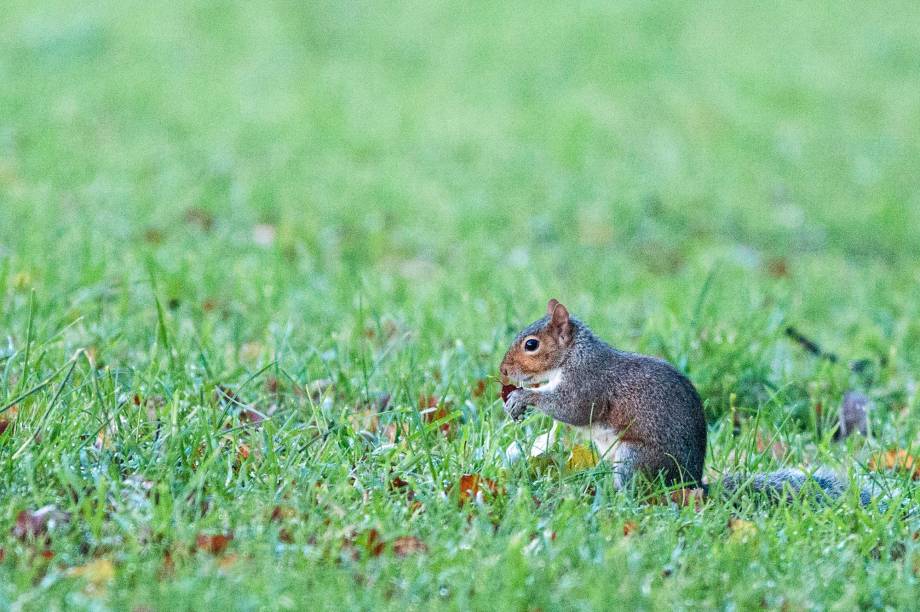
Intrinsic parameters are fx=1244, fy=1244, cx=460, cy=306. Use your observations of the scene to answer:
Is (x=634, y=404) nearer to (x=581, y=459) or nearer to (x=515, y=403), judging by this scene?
(x=581, y=459)

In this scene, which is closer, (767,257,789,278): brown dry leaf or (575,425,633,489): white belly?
(575,425,633,489): white belly

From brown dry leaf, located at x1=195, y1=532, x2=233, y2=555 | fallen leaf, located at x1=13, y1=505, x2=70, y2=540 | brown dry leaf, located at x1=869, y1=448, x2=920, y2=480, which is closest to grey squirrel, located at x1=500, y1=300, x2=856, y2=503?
brown dry leaf, located at x1=869, y1=448, x2=920, y2=480

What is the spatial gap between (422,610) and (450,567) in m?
0.16

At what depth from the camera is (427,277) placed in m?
6.09

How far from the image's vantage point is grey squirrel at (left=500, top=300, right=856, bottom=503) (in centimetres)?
323

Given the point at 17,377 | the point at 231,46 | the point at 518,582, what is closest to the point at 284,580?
the point at 518,582

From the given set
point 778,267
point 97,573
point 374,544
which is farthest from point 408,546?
point 778,267

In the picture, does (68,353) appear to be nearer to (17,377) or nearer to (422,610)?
(17,377)

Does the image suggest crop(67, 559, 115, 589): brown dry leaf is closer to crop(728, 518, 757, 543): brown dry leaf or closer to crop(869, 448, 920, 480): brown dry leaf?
crop(728, 518, 757, 543): brown dry leaf

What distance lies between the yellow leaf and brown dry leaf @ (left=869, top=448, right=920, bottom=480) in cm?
83

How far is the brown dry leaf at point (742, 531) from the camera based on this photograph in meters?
2.81

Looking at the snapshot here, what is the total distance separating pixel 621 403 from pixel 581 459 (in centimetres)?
19

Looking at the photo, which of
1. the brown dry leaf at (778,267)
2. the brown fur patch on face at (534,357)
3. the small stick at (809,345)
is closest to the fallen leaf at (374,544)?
the brown fur patch on face at (534,357)

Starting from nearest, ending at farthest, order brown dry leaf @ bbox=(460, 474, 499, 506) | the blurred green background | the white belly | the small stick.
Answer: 1. brown dry leaf @ bbox=(460, 474, 499, 506)
2. the white belly
3. the small stick
4. the blurred green background
